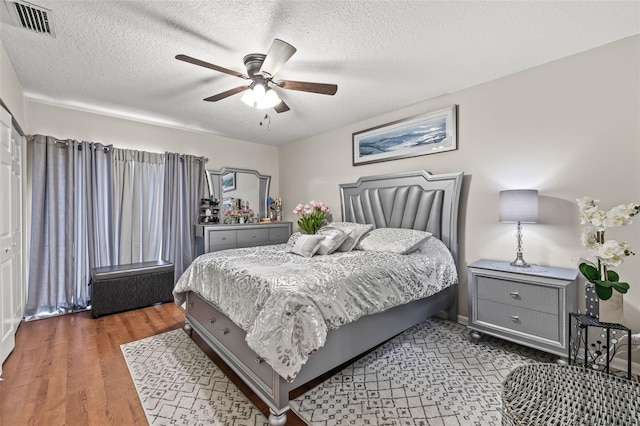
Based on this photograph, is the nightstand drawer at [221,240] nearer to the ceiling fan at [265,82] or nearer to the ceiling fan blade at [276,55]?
the ceiling fan at [265,82]

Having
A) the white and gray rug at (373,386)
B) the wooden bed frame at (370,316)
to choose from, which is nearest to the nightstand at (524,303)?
the white and gray rug at (373,386)

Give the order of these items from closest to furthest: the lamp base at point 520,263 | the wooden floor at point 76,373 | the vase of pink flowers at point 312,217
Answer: the wooden floor at point 76,373
the lamp base at point 520,263
the vase of pink flowers at point 312,217

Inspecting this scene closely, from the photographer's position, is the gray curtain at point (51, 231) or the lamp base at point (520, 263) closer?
the lamp base at point (520, 263)

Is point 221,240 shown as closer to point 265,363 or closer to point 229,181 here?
point 229,181

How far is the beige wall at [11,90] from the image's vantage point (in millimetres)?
2287

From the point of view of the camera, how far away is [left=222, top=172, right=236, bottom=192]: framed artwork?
193 inches

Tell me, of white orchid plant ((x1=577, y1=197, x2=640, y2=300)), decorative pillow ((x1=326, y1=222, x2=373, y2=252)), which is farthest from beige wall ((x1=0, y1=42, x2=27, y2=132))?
white orchid plant ((x1=577, y1=197, x2=640, y2=300))

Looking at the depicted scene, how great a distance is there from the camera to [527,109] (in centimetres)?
265

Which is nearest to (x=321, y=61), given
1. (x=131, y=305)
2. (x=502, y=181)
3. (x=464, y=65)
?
(x=464, y=65)

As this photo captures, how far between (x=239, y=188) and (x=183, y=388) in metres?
3.58

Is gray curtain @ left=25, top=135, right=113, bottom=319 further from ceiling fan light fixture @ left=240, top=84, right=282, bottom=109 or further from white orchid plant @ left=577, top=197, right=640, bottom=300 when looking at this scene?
white orchid plant @ left=577, top=197, right=640, bottom=300

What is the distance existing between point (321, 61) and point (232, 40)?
76cm

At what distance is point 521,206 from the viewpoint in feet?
7.88

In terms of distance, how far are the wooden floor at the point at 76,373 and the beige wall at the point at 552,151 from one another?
8.39ft
